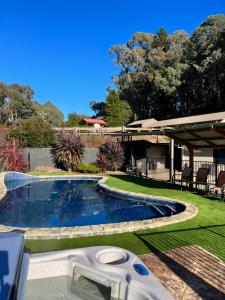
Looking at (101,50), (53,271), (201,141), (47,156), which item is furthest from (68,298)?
(101,50)

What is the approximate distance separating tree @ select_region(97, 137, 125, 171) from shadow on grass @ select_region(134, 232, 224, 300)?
15.0 meters

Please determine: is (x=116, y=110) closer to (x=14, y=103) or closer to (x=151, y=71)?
(x=151, y=71)

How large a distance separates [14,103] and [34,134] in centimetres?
3414

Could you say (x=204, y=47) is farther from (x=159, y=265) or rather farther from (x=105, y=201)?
(x=159, y=265)

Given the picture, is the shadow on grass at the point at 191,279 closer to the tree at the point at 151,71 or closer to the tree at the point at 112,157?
Answer: the tree at the point at 112,157

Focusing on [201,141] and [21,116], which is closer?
[201,141]

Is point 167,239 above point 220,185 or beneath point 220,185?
beneath

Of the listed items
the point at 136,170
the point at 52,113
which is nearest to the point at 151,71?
the point at 136,170

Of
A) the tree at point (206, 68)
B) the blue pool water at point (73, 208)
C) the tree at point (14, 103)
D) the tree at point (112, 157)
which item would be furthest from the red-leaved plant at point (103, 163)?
the tree at point (14, 103)

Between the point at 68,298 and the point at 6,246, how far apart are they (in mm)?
1321

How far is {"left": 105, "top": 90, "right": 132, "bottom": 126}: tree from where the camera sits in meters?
42.2

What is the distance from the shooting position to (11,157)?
1872cm

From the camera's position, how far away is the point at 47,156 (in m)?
21.2

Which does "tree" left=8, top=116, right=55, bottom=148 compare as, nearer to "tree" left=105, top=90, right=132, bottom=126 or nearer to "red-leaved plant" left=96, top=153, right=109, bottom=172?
"red-leaved plant" left=96, top=153, right=109, bottom=172
